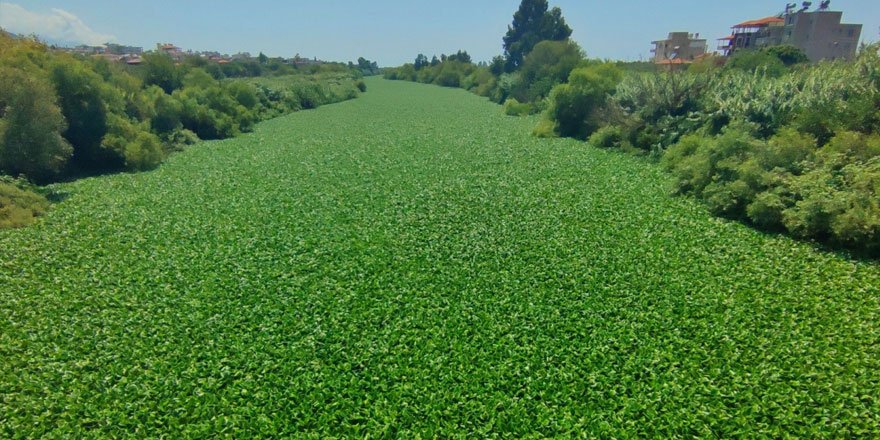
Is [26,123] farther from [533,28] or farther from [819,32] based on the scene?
[533,28]

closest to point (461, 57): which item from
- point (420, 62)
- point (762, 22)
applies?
point (420, 62)

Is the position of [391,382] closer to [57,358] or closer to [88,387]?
[88,387]

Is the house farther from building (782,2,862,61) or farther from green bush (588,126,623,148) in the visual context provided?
building (782,2,862,61)

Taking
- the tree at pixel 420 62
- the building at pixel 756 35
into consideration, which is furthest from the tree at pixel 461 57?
the building at pixel 756 35

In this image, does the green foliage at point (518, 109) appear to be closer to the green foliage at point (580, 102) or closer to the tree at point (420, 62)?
the green foliage at point (580, 102)

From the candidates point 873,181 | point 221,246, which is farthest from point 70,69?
point 873,181

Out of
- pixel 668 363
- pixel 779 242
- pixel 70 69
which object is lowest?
pixel 668 363

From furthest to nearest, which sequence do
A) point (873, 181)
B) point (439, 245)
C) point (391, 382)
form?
point (439, 245)
point (873, 181)
point (391, 382)
